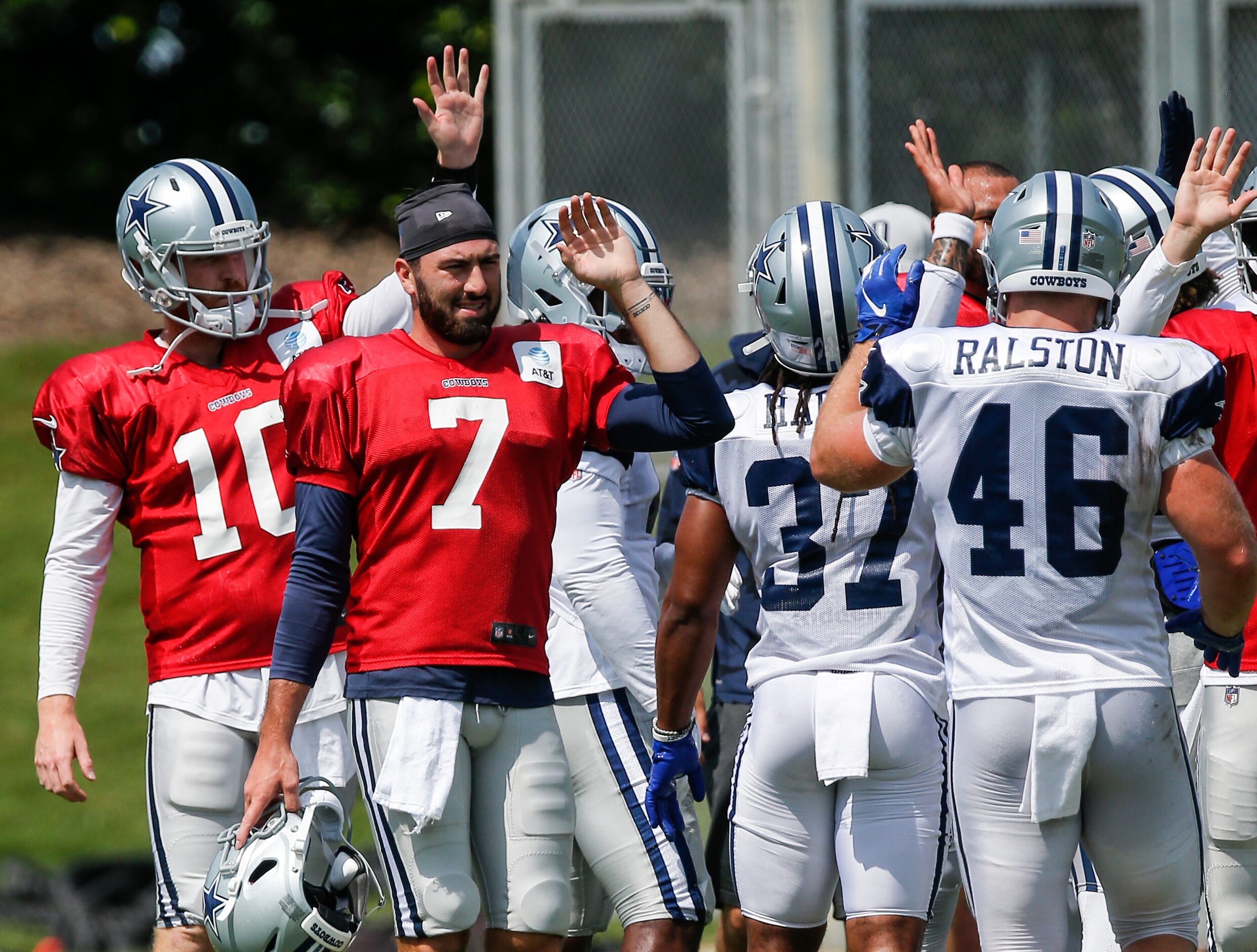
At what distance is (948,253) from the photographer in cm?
400

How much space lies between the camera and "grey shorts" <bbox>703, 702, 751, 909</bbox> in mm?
4875

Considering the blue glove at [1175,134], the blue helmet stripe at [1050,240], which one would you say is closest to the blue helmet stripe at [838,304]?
the blue helmet stripe at [1050,240]

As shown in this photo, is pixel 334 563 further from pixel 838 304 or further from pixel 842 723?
pixel 838 304

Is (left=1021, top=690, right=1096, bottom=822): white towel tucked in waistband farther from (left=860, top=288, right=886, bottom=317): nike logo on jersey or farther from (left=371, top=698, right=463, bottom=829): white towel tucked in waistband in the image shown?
(left=371, top=698, right=463, bottom=829): white towel tucked in waistband

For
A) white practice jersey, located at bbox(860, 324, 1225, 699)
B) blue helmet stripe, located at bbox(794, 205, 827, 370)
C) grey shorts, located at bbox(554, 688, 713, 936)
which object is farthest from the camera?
grey shorts, located at bbox(554, 688, 713, 936)

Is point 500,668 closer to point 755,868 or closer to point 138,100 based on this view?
point 755,868

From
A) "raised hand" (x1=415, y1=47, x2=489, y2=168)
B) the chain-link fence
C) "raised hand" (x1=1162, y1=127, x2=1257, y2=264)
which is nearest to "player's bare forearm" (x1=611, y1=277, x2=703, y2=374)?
"raised hand" (x1=415, y1=47, x2=489, y2=168)

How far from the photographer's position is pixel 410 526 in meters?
3.51

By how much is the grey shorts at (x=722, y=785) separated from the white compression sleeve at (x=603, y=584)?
0.74m

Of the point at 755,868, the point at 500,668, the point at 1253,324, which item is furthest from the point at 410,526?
the point at 1253,324

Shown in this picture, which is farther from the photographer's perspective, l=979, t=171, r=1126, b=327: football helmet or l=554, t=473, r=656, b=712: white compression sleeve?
l=554, t=473, r=656, b=712: white compression sleeve

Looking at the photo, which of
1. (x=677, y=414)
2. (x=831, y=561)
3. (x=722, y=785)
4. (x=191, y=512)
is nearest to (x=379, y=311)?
(x=191, y=512)

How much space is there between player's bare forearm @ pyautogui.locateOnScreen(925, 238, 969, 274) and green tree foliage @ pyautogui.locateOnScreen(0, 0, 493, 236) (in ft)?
43.7

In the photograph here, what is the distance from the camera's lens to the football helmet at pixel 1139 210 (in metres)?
4.29
